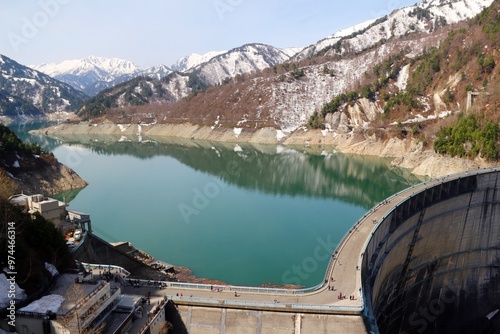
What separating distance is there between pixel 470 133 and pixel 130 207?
159 ft

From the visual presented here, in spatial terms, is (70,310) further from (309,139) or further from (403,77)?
(403,77)

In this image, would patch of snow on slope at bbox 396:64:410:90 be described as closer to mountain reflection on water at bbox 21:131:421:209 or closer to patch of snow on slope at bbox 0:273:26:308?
mountain reflection on water at bbox 21:131:421:209

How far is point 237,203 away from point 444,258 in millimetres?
27030

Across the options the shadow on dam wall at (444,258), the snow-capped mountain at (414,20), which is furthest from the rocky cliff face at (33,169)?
the snow-capped mountain at (414,20)

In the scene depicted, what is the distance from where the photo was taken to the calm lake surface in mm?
32656

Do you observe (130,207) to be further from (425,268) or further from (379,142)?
(379,142)

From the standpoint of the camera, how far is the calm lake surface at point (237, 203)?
1286 inches

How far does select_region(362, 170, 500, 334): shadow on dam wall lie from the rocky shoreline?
943 inches

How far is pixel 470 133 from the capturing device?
182 ft

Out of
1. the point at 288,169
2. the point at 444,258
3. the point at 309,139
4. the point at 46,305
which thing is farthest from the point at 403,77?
the point at 46,305

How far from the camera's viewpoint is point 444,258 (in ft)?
97.9

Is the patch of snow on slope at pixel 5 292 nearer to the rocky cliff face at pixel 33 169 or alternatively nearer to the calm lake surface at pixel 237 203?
the calm lake surface at pixel 237 203

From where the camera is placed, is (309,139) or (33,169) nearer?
(33,169)

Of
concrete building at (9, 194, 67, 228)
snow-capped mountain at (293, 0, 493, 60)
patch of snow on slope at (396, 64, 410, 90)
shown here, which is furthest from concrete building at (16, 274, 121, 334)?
snow-capped mountain at (293, 0, 493, 60)
